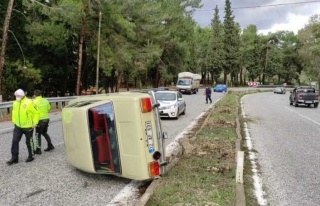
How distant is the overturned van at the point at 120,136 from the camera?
600 cm

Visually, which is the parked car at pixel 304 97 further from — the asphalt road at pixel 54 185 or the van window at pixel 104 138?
the van window at pixel 104 138

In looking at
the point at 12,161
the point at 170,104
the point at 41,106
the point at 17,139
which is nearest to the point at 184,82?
the point at 170,104

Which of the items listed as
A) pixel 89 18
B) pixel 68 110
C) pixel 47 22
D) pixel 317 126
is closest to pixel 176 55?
pixel 89 18

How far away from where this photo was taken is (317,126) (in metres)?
15.9

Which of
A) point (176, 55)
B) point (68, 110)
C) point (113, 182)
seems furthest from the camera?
point (176, 55)

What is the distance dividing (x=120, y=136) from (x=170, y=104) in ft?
38.3

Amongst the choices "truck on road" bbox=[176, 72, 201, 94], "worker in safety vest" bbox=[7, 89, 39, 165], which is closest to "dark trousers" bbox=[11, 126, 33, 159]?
"worker in safety vest" bbox=[7, 89, 39, 165]

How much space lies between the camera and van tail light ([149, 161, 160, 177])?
604cm

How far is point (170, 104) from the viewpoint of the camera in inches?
699

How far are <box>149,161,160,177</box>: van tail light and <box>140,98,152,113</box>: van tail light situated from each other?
0.92 meters

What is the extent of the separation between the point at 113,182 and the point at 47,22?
76.6ft

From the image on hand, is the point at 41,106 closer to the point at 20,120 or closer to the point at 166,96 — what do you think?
the point at 20,120

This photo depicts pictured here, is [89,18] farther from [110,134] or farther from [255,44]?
[255,44]

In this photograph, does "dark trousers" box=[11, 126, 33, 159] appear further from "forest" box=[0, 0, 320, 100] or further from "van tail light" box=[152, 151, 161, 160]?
"forest" box=[0, 0, 320, 100]
